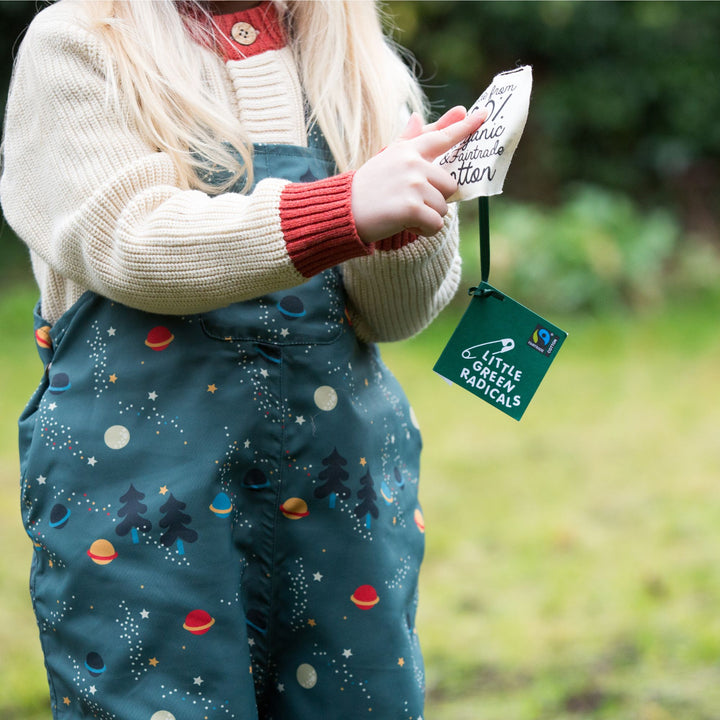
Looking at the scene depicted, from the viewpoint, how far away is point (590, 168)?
7.30 meters

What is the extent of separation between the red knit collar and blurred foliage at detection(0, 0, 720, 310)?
501 cm

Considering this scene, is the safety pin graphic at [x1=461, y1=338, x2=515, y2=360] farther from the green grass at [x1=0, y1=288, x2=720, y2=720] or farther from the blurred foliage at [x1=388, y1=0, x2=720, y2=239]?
the blurred foliage at [x1=388, y1=0, x2=720, y2=239]

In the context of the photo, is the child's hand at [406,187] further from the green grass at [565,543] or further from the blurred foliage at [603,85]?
the blurred foliage at [603,85]

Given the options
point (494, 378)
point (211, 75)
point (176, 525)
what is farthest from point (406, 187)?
point (176, 525)

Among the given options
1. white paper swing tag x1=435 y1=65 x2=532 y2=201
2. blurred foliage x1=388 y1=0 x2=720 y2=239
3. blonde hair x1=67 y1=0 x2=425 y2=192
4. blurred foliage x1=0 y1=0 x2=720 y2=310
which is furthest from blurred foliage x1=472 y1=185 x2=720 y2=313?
white paper swing tag x1=435 y1=65 x2=532 y2=201

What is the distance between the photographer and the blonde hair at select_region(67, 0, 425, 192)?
1181 mm

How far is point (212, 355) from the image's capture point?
1198 millimetres

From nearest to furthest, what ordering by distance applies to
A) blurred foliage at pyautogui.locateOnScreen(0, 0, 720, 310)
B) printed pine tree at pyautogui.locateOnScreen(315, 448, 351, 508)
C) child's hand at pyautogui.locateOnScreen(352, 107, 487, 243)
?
child's hand at pyautogui.locateOnScreen(352, 107, 487, 243)
printed pine tree at pyautogui.locateOnScreen(315, 448, 351, 508)
blurred foliage at pyautogui.locateOnScreen(0, 0, 720, 310)

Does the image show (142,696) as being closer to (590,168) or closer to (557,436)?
(557,436)

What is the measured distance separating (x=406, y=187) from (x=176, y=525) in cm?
51

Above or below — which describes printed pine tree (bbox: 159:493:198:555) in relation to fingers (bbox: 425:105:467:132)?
below

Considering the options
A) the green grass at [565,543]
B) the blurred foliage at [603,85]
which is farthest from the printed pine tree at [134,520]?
the blurred foliage at [603,85]

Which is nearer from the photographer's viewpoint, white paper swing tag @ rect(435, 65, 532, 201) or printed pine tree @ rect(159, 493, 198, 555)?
A: white paper swing tag @ rect(435, 65, 532, 201)

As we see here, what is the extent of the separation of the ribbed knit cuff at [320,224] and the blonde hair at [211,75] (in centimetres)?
18
